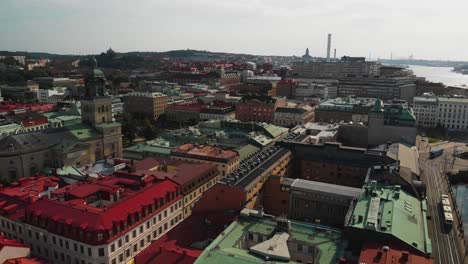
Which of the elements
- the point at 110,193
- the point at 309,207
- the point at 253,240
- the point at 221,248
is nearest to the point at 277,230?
the point at 253,240

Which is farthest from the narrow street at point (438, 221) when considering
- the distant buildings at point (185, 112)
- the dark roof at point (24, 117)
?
the dark roof at point (24, 117)

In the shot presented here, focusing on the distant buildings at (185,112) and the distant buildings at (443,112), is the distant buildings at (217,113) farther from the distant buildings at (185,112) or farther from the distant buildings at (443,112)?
the distant buildings at (443,112)

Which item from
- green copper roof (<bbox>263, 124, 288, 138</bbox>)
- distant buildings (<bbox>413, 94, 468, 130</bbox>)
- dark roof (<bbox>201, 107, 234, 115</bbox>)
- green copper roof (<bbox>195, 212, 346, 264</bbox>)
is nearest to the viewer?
green copper roof (<bbox>195, 212, 346, 264</bbox>)

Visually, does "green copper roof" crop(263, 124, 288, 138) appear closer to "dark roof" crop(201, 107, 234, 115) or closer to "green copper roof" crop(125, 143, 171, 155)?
"green copper roof" crop(125, 143, 171, 155)

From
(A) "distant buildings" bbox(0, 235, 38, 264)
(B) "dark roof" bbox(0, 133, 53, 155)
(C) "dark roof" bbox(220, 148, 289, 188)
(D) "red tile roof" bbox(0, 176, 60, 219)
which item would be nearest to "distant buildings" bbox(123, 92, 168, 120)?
(B) "dark roof" bbox(0, 133, 53, 155)

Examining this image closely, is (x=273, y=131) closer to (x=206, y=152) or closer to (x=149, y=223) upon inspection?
(x=206, y=152)

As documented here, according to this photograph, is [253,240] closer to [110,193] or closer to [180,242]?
[180,242]
